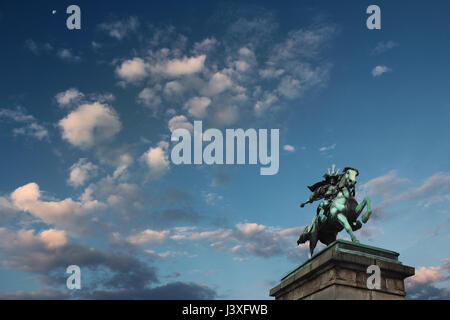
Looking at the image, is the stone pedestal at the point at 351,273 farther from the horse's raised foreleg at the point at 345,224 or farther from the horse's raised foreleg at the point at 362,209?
the horse's raised foreleg at the point at 362,209

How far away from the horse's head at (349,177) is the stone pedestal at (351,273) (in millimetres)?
2757

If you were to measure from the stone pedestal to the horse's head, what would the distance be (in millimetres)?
2757

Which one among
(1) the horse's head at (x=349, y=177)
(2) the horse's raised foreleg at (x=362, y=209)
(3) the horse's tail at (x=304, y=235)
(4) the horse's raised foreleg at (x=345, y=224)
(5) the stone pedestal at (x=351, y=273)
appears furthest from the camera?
(3) the horse's tail at (x=304, y=235)

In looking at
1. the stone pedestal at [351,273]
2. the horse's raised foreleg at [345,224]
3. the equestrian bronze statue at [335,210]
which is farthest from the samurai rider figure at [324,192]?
the stone pedestal at [351,273]

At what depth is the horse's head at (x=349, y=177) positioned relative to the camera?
1229 cm

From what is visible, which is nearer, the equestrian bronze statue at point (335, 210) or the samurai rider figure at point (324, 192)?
the equestrian bronze statue at point (335, 210)

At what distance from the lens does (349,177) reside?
40.5 feet

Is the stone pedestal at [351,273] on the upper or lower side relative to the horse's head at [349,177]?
lower

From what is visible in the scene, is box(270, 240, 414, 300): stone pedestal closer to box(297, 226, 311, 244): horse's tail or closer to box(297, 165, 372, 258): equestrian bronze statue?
box(297, 165, 372, 258): equestrian bronze statue

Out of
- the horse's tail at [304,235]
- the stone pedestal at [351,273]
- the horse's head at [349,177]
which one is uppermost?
the horse's head at [349,177]

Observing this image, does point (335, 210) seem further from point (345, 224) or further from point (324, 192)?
point (324, 192)

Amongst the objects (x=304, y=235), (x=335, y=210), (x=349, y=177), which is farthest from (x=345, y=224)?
(x=304, y=235)
